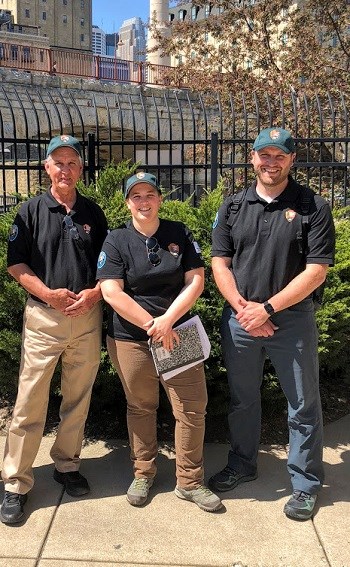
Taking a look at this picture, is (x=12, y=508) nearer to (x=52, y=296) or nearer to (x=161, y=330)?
(x=52, y=296)

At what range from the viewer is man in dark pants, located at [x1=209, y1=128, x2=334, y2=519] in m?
Result: 2.98

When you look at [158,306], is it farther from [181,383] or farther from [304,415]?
[304,415]

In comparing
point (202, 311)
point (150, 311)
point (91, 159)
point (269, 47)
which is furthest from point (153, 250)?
point (269, 47)

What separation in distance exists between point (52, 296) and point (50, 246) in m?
0.28

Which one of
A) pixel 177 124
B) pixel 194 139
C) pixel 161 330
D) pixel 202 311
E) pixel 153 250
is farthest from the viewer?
pixel 177 124

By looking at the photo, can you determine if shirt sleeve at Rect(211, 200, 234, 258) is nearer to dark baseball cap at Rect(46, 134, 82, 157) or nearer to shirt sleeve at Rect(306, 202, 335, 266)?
shirt sleeve at Rect(306, 202, 335, 266)

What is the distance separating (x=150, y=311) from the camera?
3.06 meters

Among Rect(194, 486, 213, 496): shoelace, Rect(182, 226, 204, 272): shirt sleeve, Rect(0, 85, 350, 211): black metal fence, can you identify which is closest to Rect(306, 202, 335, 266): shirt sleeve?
Rect(182, 226, 204, 272): shirt sleeve

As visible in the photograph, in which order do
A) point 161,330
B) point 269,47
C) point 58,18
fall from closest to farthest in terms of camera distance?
point 161,330 → point 269,47 → point 58,18

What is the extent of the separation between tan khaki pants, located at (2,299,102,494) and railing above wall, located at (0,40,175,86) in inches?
598

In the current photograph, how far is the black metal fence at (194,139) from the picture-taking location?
18.5 feet

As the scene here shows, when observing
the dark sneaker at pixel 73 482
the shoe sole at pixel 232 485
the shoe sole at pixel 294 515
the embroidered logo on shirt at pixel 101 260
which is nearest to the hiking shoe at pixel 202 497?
the shoe sole at pixel 232 485

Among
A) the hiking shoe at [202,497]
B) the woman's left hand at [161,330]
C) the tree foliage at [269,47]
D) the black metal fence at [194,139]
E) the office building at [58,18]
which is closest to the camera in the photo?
the woman's left hand at [161,330]

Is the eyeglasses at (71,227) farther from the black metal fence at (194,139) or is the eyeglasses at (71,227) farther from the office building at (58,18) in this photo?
the office building at (58,18)
